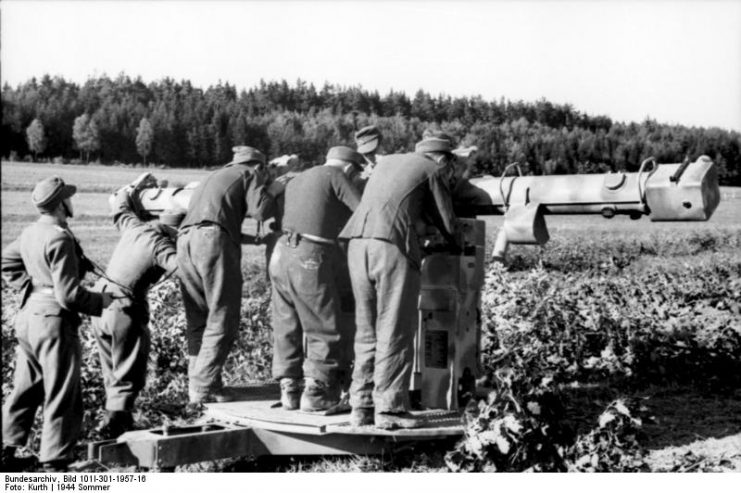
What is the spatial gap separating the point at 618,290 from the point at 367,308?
13.9 ft

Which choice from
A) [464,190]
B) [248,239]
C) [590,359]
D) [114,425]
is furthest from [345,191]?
[590,359]

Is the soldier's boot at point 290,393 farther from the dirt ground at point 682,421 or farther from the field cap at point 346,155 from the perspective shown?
the dirt ground at point 682,421

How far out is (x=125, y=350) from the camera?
865cm

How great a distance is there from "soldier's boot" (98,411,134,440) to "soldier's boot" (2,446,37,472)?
28.5 inches

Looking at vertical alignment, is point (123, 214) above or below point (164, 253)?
above

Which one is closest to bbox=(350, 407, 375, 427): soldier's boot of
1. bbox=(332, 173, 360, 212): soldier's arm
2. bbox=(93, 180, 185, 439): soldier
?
bbox=(332, 173, 360, 212): soldier's arm

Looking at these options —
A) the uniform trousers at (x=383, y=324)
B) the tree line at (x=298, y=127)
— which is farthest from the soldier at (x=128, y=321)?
the tree line at (x=298, y=127)

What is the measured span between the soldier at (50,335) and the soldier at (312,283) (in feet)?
4.54

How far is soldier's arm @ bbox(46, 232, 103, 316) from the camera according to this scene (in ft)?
24.6

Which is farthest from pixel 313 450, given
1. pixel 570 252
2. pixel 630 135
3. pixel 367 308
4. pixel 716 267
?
pixel 630 135

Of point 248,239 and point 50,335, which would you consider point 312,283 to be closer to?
point 248,239

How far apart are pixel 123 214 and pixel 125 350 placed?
143 cm

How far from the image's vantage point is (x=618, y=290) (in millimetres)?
10867
